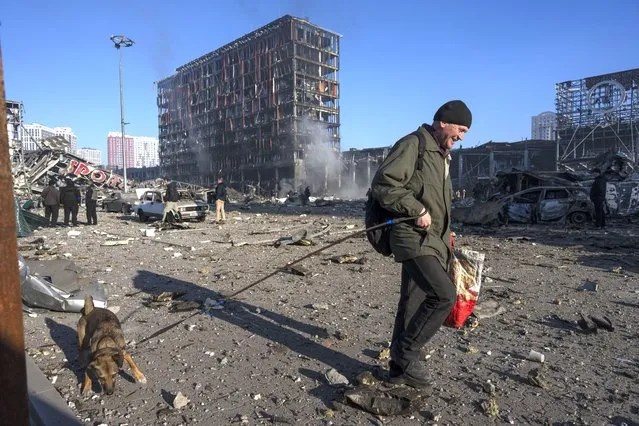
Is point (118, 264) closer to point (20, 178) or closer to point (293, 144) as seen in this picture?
point (20, 178)

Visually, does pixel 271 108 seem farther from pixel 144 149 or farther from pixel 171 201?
pixel 144 149

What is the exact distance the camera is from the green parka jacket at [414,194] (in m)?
2.57

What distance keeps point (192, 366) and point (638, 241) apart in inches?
445

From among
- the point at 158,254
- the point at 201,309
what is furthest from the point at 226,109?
the point at 201,309

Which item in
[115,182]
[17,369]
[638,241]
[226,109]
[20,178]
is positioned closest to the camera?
[17,369]

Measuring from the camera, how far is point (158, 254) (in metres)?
9.01

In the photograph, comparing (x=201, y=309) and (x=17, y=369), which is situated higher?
(x=17, y=369)

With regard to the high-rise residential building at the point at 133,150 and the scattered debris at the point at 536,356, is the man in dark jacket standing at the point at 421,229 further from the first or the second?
the high-rise residential building at the point at 133,150

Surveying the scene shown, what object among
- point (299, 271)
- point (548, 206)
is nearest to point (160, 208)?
point (299, 271)

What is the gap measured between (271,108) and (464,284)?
55050mm

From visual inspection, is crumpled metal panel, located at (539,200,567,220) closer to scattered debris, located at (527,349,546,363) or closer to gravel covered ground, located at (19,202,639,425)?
gravel covered ground, located at (19,202,639,425)

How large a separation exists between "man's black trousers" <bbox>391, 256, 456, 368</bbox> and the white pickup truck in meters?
14.5

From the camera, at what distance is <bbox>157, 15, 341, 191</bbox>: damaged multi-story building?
52.8 m

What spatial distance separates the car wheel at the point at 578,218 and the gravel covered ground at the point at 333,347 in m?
6.83
